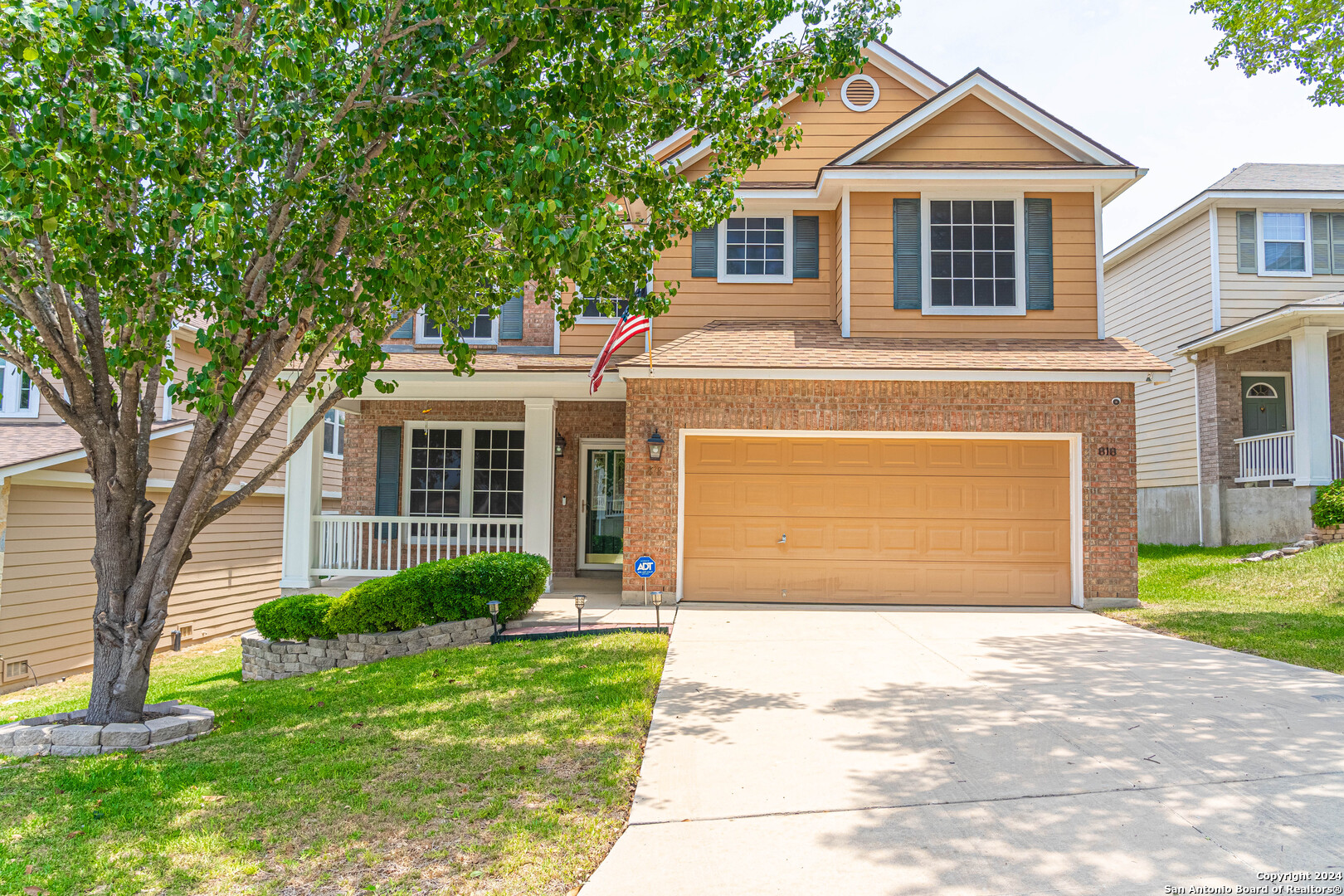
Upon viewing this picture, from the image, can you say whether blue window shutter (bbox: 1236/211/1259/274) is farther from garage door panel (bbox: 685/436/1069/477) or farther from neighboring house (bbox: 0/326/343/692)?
neighboring house (bbox: 0/326/343/692)

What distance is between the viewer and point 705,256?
12.4m

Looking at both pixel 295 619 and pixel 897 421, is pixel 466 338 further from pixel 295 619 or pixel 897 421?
pixel 897 421

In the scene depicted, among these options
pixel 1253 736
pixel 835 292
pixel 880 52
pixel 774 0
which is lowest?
pixel 1253 736

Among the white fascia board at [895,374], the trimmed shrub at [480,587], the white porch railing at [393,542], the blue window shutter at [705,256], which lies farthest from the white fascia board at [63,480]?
the blue window shutter at [705,256]

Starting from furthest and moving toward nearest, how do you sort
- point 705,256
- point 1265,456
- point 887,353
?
point 1265,456, point 705,256, point 887,353

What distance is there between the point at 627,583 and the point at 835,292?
5.24 meters

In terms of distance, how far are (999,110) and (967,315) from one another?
3007 mm

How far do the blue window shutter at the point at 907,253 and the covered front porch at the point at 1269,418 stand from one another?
22.9 feet

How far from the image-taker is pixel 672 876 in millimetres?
3410

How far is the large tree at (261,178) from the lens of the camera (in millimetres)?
4648

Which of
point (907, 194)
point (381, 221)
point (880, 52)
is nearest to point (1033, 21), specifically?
point (907, 194)

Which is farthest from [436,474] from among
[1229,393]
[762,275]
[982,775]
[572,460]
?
[1229,393]

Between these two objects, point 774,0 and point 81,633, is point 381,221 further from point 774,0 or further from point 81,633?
point 81,633

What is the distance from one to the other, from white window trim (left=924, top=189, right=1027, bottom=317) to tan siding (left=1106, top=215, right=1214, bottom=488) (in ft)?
22.8
